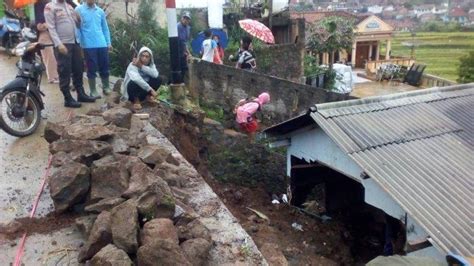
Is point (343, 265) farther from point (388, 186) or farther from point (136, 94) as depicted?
point (136, 94)

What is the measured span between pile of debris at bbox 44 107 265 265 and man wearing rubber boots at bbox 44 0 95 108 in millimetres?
1576

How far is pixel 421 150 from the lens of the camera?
5.90 meters

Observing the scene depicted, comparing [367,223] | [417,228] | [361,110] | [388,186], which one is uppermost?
[361,110]

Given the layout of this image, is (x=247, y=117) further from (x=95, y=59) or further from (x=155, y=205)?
(x=155, y=205)

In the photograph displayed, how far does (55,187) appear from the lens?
3.70m

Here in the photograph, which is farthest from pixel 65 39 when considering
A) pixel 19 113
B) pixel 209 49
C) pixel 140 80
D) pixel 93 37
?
pixel 209 49

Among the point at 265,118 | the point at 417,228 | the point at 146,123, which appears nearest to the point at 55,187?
the point at 146,123

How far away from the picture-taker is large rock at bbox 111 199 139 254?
2.86 meters

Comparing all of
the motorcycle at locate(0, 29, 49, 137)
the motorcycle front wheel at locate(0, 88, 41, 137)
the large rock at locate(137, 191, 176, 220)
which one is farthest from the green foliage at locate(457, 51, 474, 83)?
the large rock at locate(137, 191, 176, 220)

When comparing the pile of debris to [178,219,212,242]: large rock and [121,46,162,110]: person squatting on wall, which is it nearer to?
[178,219,212,242]: large rock

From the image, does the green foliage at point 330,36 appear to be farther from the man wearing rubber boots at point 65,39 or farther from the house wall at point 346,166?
the man wearing rubber boots at point 65,39

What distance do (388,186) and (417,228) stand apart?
0.55 metres

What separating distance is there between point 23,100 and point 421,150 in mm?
5172

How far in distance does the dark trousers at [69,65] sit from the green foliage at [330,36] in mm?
16614
